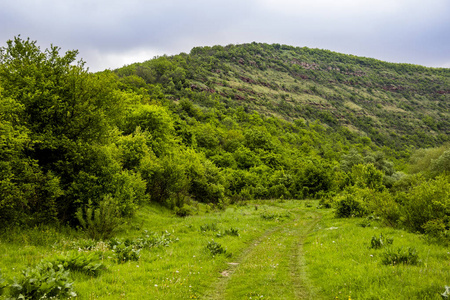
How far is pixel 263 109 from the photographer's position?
141 metres

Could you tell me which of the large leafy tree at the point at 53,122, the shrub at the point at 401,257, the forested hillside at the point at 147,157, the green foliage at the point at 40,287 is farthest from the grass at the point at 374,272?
the large leafy tree at the point at 53,122

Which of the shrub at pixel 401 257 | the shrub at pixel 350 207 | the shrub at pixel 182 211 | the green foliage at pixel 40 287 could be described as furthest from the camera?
the shrub at pixel 182 211

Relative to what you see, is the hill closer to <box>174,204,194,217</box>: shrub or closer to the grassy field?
<box>174,204,194,217</box>: shrub

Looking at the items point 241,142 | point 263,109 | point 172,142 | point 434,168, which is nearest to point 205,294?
point 172,142

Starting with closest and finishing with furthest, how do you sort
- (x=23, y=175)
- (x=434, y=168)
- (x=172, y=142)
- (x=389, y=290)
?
1. (x=389, y=290)
2. (x=23, y=175)
3. (x=172, y=142)
4. (x=434, y=168)

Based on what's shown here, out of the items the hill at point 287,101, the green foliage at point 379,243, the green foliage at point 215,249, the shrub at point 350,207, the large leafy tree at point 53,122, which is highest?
the hill at point 287,101

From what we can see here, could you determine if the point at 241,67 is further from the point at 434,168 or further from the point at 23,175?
the point at 23,175

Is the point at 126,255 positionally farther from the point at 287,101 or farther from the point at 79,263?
the point at 287,101

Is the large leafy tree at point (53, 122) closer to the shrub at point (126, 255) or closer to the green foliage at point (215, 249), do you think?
the shrub at point (126, 255)

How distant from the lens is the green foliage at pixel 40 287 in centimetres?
615

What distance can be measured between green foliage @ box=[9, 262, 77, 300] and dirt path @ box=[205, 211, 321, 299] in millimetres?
4107

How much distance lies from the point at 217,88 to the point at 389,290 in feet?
453

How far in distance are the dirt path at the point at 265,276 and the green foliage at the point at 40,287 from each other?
4.11 meters

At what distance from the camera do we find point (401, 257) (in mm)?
9578
